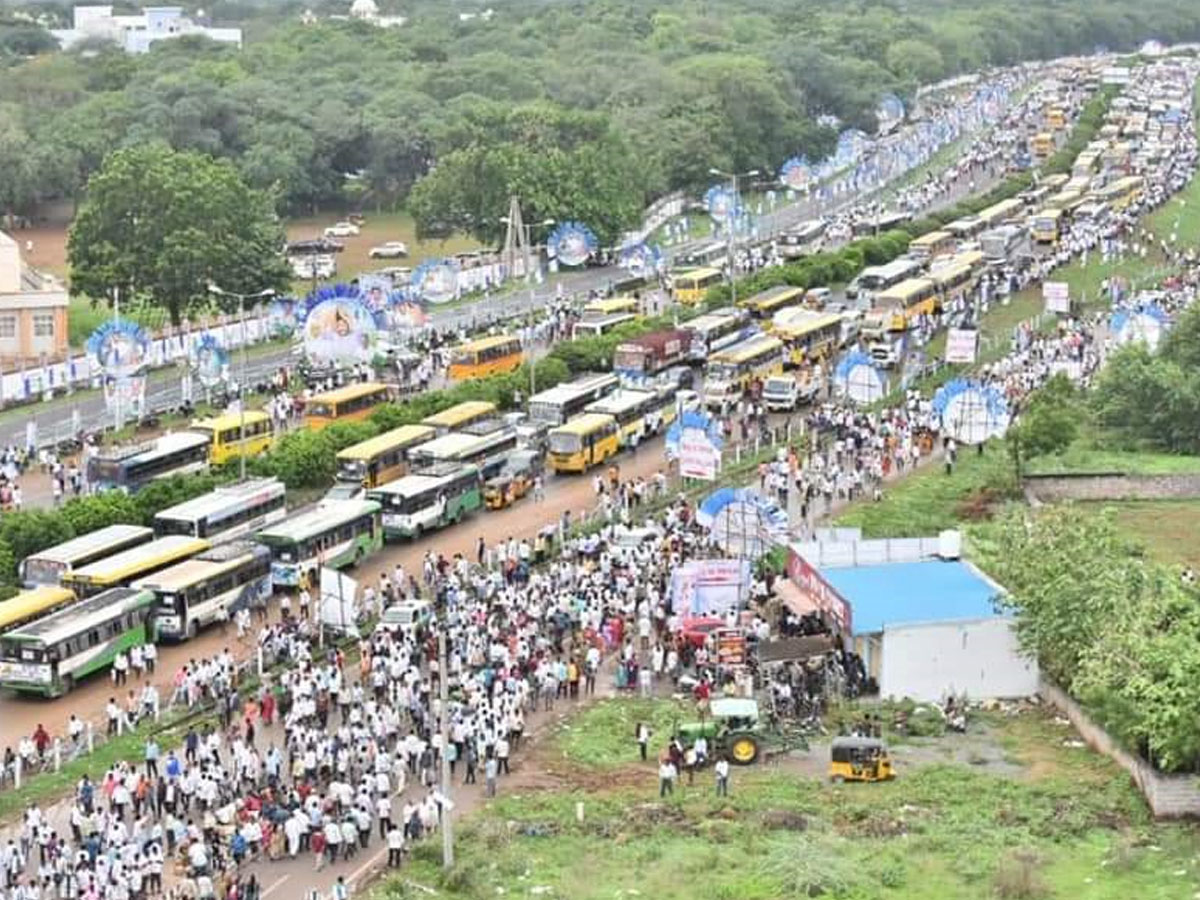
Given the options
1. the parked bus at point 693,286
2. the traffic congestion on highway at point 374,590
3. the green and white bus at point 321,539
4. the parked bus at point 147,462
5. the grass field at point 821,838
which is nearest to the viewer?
the grass field at point 821,838

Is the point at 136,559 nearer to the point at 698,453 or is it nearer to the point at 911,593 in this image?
the point at 698,453

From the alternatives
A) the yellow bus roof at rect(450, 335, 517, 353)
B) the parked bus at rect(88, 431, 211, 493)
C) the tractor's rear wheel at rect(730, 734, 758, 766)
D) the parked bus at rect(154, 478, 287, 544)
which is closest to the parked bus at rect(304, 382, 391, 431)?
the parked bus at rect(88, 431, 211, 493)

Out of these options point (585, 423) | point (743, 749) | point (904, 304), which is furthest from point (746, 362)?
point (743, 749)

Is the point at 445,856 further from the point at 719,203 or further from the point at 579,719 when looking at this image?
the point at 719,203

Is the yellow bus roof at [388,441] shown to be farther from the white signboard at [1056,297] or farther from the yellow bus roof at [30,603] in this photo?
the white signboard at [1056,297]

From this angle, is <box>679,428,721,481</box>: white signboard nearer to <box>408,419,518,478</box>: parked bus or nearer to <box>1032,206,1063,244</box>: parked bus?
<box>408,419,518,478</box>: parked bus

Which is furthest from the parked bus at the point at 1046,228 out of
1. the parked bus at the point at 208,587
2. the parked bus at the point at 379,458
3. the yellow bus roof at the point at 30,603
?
the yellow bus roof at the point at 30,603
